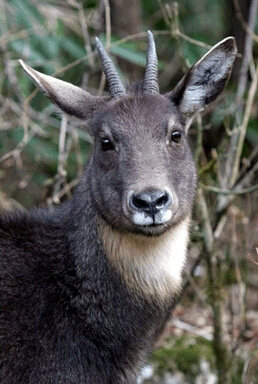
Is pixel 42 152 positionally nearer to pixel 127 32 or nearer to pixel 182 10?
pixel 127 32

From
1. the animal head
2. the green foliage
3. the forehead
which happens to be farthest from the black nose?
the green foliage

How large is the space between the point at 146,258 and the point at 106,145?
3.06 ft

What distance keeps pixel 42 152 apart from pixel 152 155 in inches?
233

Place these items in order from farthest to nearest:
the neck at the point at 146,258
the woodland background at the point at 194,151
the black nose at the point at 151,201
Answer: the woodland background at the point at 194,151 → the neck at the point at 146,258 → the black nose at the point at 151,201

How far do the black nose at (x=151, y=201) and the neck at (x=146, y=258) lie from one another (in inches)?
17.7

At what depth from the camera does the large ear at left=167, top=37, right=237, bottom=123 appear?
22.0 ft

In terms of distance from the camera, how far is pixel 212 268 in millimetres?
8539

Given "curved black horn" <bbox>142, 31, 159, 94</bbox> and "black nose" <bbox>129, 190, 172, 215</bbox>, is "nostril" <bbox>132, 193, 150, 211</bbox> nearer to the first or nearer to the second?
"black nose" <bbox>129, 190, 172, 215</bbox>

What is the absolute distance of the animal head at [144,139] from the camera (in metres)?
6.03

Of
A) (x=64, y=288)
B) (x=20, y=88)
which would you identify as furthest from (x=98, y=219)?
(x=20, y=88)

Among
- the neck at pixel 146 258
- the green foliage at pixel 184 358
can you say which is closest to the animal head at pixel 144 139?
the neck at pixel 146 258

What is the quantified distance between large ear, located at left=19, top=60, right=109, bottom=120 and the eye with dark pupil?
1.16 ft

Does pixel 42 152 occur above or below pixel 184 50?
below

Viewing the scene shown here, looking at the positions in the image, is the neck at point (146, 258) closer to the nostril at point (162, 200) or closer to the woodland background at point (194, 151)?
the nostril at point (162, 200)
